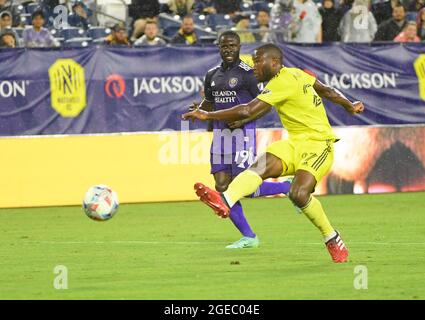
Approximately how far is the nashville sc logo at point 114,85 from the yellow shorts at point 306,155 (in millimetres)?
7891

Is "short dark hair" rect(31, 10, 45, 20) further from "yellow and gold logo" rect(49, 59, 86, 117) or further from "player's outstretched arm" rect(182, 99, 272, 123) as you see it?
"player's outstretched arm" rect(182, 99, 272, 123)

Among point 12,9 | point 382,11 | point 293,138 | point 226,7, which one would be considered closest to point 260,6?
point 226,7

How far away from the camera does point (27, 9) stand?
2220 centimetres

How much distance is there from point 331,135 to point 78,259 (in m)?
3.03

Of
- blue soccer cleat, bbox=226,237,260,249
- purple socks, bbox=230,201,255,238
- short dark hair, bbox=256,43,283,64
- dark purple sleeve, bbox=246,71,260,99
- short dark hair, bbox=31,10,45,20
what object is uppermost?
short dark hair, bbox=256,43,283,64

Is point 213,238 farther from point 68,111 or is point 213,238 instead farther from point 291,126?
point 68,111

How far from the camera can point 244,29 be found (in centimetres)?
2203

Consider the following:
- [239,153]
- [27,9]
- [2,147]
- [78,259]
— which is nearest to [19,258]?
[78,259]

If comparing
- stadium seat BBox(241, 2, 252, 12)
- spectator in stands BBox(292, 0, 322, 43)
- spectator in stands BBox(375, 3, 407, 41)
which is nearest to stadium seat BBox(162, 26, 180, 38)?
spectator in stands BBox(292, 0, 322, 43)

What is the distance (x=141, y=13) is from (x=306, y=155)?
34.6ft

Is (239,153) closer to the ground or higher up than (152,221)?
higher up

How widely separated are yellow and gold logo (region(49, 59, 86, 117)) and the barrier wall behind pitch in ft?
1.60

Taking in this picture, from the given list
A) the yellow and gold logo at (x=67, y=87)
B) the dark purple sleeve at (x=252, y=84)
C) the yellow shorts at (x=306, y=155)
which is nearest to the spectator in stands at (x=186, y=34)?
the yellow and gold logo at (x=67, y=87)

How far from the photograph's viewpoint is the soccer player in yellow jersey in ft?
39.3
